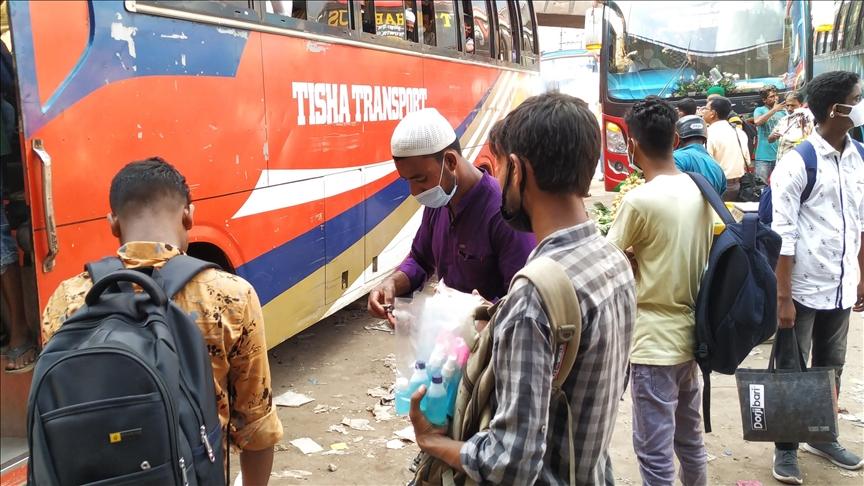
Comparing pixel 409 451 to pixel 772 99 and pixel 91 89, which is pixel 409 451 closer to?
pixel 91 89

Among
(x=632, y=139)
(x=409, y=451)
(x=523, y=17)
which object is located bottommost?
(x=409, y=451)

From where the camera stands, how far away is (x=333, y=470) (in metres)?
3.89

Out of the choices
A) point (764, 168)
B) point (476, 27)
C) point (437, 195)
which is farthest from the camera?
point (764, 168)

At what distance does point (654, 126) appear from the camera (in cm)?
284

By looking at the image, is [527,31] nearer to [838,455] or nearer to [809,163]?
[809,163]

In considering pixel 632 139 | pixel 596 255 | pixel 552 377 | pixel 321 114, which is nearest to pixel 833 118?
pixel 632 139

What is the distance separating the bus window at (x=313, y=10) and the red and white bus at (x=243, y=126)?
0.04ft

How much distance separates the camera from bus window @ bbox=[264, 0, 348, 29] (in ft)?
14.0

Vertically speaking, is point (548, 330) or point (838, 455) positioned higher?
point (548, 330)

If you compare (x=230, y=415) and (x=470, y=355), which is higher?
(x=470, y=355)

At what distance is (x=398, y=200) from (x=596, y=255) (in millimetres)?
4814

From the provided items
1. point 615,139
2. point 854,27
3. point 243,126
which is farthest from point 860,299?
point 854,27

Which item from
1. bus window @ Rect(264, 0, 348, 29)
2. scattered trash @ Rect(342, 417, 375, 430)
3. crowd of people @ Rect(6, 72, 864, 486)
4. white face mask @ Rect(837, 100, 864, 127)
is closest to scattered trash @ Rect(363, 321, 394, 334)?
scattered trash @ Rect(342, 417, 375, 430)

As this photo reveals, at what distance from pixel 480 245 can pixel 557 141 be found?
1.16 meters
